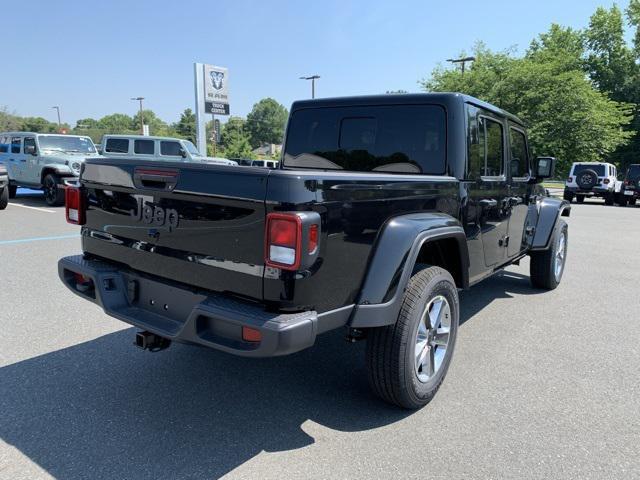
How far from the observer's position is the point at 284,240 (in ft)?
6.84

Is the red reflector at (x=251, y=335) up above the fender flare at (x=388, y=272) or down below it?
below

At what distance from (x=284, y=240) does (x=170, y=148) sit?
14540 millimetres

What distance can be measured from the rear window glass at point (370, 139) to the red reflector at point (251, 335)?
6.30ft

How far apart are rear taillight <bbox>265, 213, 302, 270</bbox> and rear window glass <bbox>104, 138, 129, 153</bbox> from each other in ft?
48.3

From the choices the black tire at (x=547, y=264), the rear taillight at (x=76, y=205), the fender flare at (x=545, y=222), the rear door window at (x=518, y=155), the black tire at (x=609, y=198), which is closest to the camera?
the rear taillight at (x=76, y=205)

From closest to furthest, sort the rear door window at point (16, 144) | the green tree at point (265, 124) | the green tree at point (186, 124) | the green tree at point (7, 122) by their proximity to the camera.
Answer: the rear door window at point (16, 144) < the green tree at point (7, 122) < the green tree at point (186, 124) < the green tree at point (265, 124)

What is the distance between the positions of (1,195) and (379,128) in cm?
1094

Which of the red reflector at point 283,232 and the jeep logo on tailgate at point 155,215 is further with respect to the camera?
the jeep logo on tailgate at point 155,215

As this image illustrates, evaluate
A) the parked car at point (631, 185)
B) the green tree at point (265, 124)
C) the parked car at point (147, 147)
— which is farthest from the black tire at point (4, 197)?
the green tree at point (265, 124)

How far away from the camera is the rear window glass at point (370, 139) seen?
3510 mm

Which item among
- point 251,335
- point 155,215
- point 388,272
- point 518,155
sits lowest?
point 251,335

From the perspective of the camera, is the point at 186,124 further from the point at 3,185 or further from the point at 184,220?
the point at 184,220

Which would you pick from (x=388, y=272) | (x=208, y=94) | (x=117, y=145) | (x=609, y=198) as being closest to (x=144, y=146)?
(x=117, y=145)

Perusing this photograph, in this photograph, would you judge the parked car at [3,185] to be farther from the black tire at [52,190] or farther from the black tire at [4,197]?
the black tire at [52,190]
